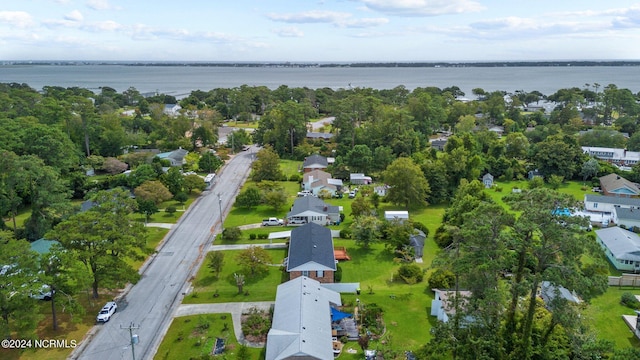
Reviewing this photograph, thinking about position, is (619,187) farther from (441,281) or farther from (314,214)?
(314,214)

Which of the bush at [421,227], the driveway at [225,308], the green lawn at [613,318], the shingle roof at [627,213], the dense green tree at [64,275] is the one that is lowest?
the green lawn at [613,318]

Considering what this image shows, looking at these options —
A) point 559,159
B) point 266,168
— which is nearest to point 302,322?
point 266,168

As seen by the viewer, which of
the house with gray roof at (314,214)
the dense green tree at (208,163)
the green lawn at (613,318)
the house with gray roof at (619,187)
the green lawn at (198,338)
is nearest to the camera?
the green lawn at (198,338)

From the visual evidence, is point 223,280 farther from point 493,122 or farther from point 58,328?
point 493,122

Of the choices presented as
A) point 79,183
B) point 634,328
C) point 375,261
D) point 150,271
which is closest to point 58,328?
point 150,271

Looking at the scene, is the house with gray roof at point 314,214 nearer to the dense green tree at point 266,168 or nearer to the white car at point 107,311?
the dense green tree at point 266,168

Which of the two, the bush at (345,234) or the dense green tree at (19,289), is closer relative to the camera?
the dense green tree at (19,289)

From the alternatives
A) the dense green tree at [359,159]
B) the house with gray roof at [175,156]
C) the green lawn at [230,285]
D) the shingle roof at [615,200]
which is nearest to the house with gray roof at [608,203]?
the shingle roof at [615,200]

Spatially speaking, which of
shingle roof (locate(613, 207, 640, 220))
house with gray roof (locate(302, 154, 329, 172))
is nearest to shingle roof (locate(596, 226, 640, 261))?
shingle roof (locate(613, 207, 640, 220))
